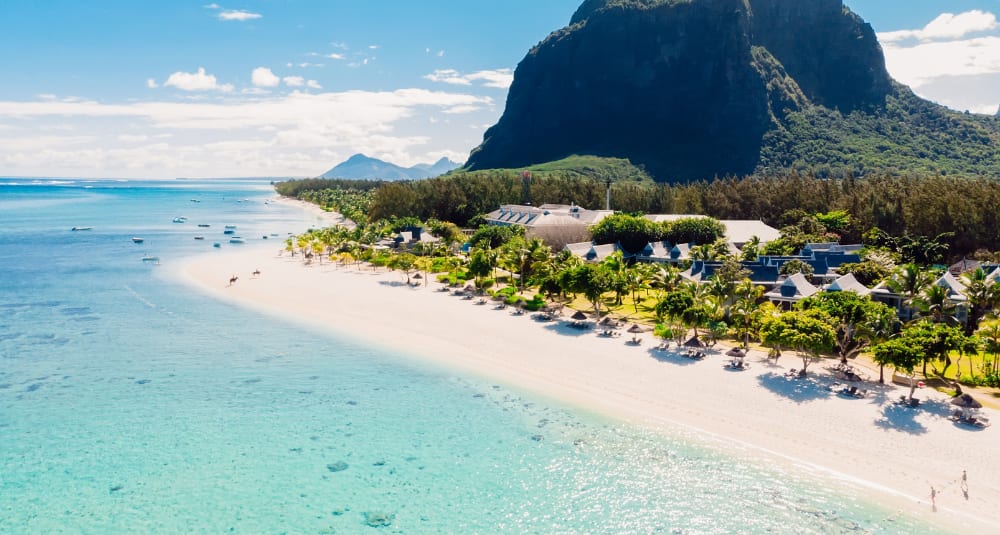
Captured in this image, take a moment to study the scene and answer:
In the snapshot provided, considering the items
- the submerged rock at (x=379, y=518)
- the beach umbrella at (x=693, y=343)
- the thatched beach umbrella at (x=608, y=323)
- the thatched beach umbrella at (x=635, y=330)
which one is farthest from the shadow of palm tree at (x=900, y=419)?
the submerged rock at (x=379, y=518)

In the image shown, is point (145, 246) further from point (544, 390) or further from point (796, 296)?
point (796, 296)

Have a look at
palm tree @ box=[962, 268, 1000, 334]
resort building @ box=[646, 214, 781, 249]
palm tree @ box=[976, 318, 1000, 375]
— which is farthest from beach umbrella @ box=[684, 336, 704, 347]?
resort building @ box=[646, 214, 781, 249]

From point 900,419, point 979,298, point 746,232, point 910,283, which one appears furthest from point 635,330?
point 746,232

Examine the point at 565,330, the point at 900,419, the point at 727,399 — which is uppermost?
the point at 565,330

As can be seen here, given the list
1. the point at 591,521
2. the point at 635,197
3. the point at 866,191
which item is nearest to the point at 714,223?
the point at 866,191

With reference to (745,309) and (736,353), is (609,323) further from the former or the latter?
(736,353)

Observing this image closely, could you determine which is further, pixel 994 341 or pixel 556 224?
pixel 556 224
